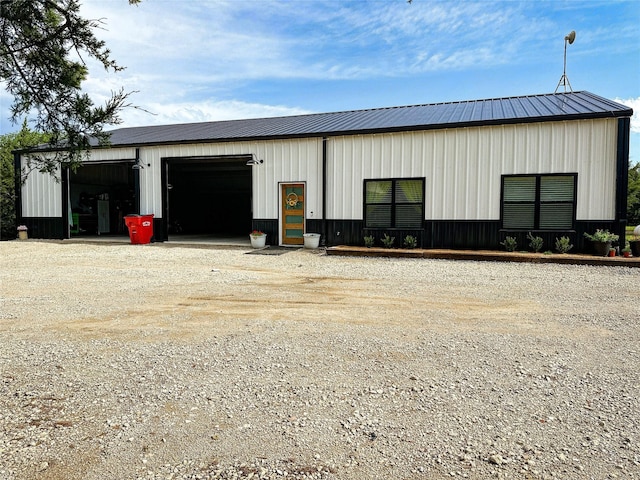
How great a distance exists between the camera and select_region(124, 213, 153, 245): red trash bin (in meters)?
14.1

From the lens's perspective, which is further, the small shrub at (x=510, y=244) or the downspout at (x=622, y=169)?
the small shrub at (x=510, y=244)

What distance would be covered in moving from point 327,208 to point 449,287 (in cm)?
630

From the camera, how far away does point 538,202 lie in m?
10.6

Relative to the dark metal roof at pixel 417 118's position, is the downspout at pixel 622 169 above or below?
below

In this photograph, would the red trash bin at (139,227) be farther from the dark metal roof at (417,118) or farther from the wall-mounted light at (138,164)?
the dark metal roof at (417,118)

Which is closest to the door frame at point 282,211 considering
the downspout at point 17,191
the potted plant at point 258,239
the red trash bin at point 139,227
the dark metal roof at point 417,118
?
the potted plant at point 258,239

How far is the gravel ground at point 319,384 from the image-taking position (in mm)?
2168

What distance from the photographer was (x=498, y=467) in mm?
2098

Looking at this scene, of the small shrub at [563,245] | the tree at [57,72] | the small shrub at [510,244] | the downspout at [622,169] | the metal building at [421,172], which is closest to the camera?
the tree at [57,72]

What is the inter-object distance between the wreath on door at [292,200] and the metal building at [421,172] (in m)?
0.03

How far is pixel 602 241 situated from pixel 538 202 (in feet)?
5.59

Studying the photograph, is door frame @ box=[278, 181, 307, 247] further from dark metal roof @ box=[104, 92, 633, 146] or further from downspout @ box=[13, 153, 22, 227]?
downspout @ box=[13, 153, 22, 227]

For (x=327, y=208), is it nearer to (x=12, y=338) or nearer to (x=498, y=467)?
(x=12, y=338)

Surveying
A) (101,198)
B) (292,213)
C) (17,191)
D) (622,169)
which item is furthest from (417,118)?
(101,198)
